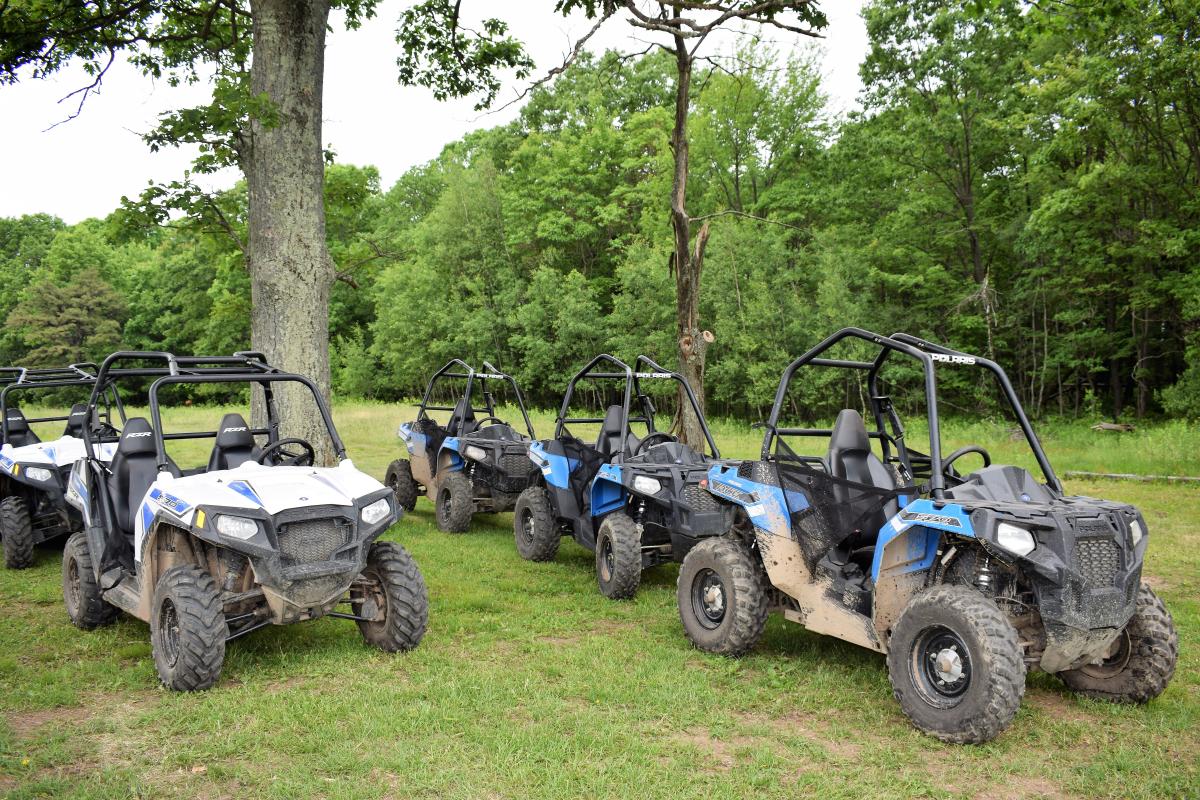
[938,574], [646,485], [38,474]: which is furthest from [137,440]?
[938,574]

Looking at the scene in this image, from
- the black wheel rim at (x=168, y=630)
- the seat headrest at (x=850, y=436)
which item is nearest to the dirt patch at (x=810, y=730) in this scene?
the seat headrest at (x=850, y=436)

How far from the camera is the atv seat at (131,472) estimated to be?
5.79m

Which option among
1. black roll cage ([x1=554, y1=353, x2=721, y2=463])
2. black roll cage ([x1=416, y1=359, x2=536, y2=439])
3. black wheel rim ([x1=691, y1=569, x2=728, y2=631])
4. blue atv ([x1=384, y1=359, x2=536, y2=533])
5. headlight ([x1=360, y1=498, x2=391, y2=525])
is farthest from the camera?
black roll cage ([x1=416, y1=359, x2=536, y2=439])

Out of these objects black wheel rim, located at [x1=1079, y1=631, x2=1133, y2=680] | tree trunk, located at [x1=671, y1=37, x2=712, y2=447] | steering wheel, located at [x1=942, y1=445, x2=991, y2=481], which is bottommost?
black wheel rim, located at [x1=1079, y1=631, x2=1133, y2=680]

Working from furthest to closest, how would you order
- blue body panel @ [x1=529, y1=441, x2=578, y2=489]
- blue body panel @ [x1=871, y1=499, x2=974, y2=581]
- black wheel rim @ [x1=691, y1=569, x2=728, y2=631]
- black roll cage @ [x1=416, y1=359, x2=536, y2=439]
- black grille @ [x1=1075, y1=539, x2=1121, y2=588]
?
black roll cage @ [x1=416, y1=359, x2=536, y2=439] < blue body panel @ [x1=529, y1=441, x2=578, y2=489] < black wheel rim @ [x1=691, y1=569, x2=728, y2=631] < blue body panel @ [x1=871, y1=499, x2=974, y2=581] < black grille @ [x1=1075, y1=539, x2=1121, y2=588]

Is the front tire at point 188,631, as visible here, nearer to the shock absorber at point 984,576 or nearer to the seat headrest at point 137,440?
the seat headrest at point 137,440

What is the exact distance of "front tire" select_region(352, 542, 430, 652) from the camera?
17.4 feet

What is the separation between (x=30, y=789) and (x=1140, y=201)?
23.6 meters

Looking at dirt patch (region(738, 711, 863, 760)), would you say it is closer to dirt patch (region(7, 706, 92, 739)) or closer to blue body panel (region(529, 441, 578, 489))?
dirt patch (region(7, 706, 92, 739))

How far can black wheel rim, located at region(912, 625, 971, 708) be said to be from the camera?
161 inches

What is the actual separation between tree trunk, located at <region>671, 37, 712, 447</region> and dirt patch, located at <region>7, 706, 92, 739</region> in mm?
7660

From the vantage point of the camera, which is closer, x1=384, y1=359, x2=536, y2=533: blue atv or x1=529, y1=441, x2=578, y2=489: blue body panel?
x1=529, y1=441, x2=578, y2=489: blue body panel

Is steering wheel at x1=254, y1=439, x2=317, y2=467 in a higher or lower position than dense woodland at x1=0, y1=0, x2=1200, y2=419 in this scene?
lower

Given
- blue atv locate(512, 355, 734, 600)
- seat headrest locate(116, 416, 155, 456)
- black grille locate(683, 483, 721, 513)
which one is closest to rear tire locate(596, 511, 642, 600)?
blue atv locate(512, 355, 734, 600)
